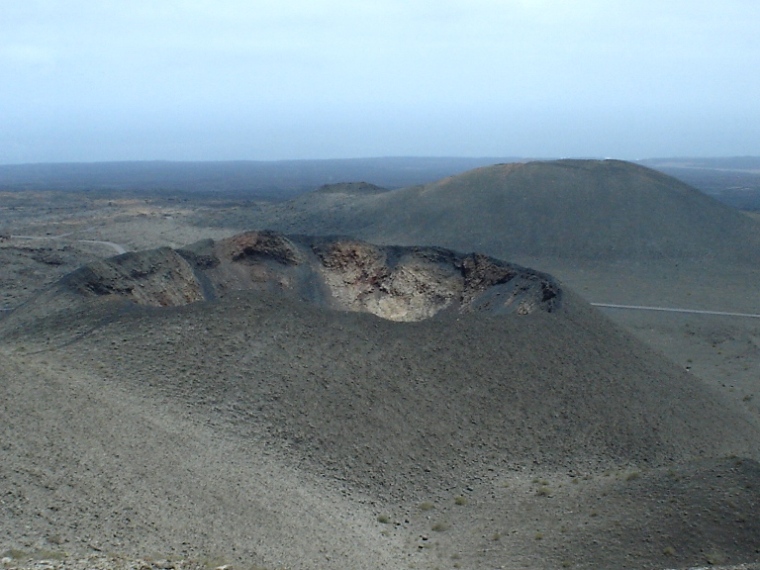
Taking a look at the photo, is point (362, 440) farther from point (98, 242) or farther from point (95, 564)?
point (98, 242)

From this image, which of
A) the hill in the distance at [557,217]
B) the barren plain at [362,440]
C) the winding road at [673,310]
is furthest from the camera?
the hill in the distance at [557,217]

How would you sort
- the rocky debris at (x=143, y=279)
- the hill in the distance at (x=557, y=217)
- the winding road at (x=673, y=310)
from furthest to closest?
the hill in the distance at (x=557, y=217) < the winding road at (x=673, y=310) < the rocky debris at (x=143, y=279)

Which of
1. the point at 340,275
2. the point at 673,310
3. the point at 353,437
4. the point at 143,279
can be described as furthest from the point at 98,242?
the point at 353,437

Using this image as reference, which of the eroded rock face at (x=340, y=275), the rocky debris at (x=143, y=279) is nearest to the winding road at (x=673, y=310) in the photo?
the eroded rock face at (x=340, y=275)

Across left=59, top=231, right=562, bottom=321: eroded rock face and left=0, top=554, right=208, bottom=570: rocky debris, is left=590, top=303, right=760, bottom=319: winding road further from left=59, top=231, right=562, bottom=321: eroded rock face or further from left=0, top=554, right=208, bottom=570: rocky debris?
left=0, top=554, right=208, bottom=570: rocky debris

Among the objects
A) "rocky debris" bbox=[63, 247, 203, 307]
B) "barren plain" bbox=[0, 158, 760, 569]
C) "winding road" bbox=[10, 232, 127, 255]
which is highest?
"rocky debris" bbox=[63, 247, 203, 307]

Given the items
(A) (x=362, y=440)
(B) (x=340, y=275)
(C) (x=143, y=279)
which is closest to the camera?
(A) (x=362, y=440)

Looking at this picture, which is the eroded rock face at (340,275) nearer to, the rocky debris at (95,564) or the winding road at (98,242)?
the rocky debris at (95,564)

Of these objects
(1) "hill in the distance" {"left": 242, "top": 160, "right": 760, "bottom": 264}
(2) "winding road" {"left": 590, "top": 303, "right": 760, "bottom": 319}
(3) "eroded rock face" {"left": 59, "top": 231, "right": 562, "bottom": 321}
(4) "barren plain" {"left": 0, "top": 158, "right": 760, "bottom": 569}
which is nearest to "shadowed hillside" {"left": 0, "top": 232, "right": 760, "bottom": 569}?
(4) "barren plain" {"left": 0, "top": 158, "right": 760, "bottom": 569}

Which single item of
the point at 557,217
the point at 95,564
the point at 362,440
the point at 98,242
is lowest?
the point at 362,440
